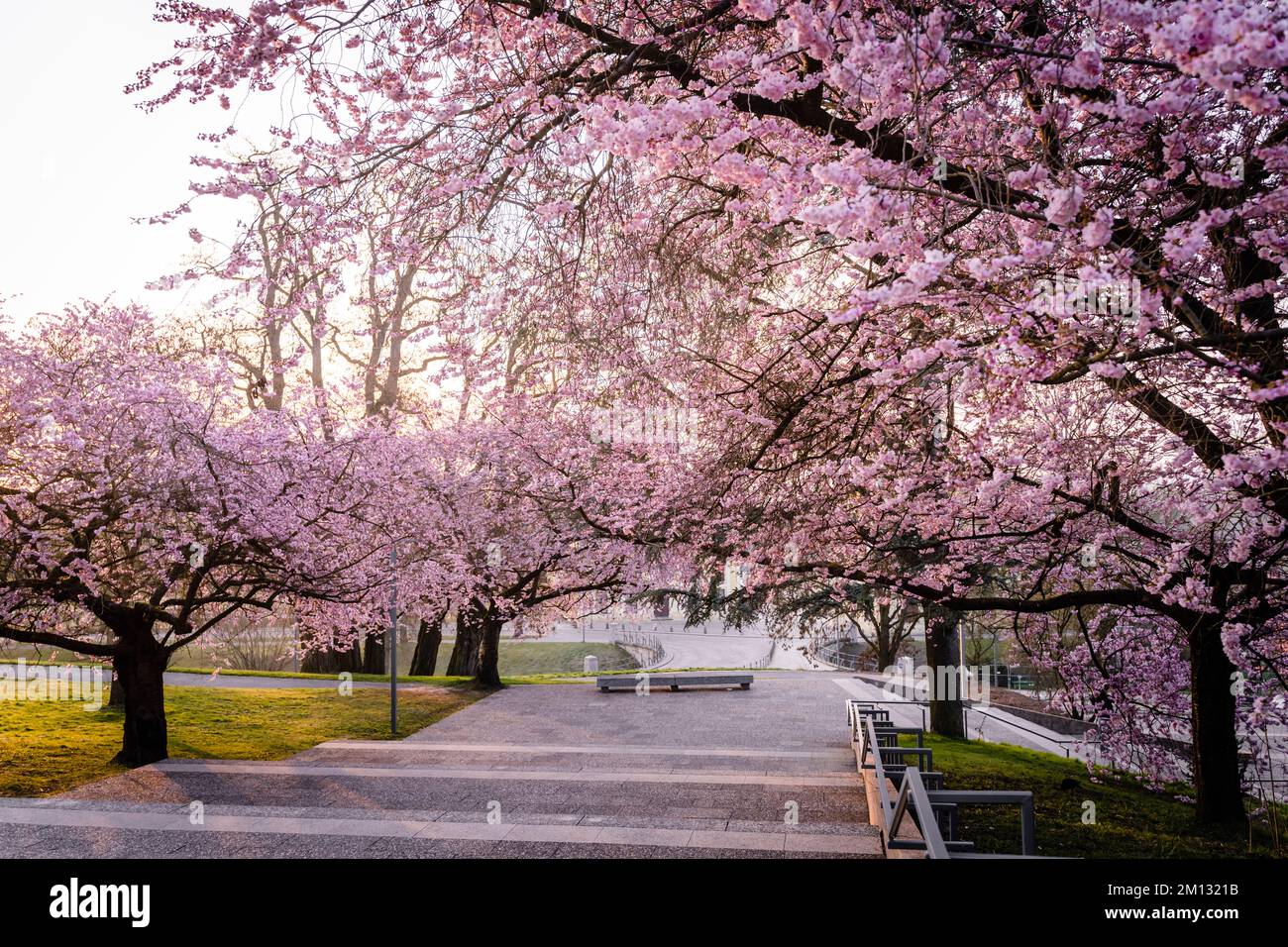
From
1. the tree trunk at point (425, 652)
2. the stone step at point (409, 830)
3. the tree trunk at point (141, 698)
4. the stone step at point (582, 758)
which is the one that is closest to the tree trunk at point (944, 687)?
the stone step at point (582, 758)

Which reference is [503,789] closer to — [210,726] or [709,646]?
[210,726]

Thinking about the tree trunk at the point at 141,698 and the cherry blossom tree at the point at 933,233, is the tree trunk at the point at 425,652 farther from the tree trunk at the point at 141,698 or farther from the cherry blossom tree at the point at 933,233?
the cherry blossom tree at the point at 933,233

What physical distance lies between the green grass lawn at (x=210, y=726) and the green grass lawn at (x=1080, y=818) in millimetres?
10104

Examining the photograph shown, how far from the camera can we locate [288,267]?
668 cm

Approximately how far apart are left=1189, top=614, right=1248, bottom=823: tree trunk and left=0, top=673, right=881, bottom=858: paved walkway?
4.29 metres

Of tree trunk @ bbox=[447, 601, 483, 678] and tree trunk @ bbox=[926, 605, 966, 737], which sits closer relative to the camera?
tree trunk @ bbox=[926, 605, 966, 737]

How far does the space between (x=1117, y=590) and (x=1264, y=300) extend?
152 inches

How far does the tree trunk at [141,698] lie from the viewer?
11703 millimetres

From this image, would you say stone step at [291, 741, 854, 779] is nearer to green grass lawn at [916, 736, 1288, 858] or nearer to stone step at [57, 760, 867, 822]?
stone step at [57, 760, 867, 822]

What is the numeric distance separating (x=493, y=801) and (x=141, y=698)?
20.4ft

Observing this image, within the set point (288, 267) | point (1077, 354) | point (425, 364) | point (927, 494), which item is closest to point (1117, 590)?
point (927, 494)

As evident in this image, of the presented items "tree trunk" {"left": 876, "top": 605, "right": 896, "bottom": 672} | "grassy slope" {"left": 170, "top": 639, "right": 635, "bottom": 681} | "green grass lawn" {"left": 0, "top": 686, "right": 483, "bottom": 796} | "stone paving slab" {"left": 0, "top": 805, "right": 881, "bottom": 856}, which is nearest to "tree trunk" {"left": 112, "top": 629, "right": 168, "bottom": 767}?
"green grass lawn" {"left": 0, "top": 686, "right": 483, "bottom": 796}

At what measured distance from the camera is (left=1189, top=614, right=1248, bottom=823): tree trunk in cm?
980
